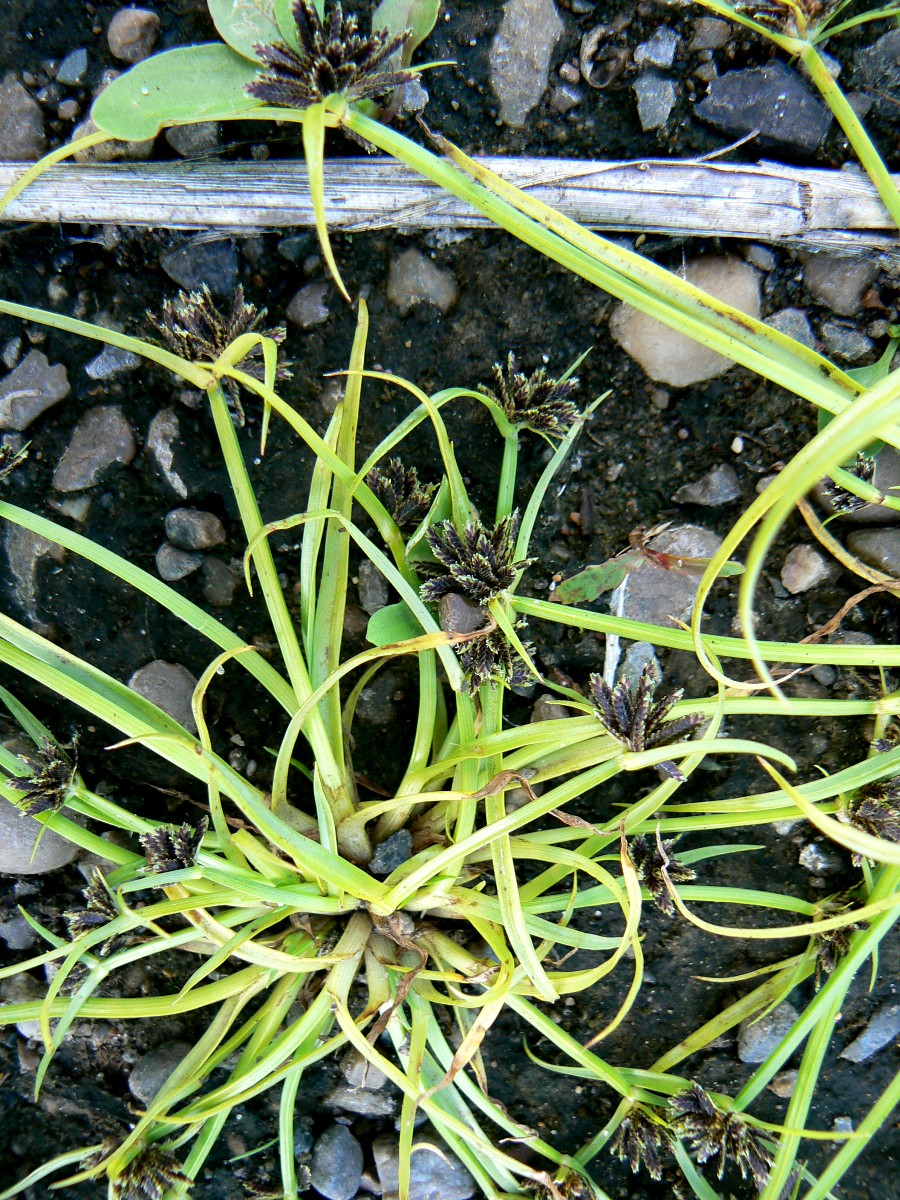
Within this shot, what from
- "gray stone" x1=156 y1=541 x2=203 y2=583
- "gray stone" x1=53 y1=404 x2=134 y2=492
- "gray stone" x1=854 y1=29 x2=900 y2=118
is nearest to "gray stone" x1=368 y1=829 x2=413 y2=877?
"gray stone" x1=156 y1=541 x2=203 y2=583

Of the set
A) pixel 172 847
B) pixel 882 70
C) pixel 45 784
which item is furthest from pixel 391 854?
pixel 882 70

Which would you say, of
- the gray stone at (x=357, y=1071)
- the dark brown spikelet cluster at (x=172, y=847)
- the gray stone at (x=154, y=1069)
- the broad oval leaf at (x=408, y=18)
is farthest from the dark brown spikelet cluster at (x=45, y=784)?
the broad oval leaf at (x=408, y=18)

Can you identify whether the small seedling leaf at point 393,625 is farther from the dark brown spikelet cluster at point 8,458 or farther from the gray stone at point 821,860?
the gray stone at point 821,860

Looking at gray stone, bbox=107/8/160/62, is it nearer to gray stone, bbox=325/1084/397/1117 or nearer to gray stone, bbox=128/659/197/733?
gray stone, bbox=128/659/197/733

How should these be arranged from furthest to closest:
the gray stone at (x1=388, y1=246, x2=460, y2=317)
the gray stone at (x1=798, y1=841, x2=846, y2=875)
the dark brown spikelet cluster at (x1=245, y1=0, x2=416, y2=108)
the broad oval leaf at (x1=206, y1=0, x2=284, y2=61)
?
the gray stone at (x1=798, y1=841, x2=846, y2=875) < the gray stone at (x1=388, y1=246, x2=460, y2=317) < the broad oval leaf at (x1=206, y1=0, x2=284, y2=61) < the dark brown spikelet cluster at (x1=245, y1=0, x2=416, y2=108)

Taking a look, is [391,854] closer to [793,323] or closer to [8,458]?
[8,458]

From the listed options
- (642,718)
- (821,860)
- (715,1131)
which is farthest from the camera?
(821,860)

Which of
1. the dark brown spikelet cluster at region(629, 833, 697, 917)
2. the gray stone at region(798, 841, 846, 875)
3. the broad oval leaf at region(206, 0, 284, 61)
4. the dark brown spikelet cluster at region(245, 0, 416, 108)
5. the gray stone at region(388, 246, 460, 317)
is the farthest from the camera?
the gray stone at region(798, 841, 846, 875)
